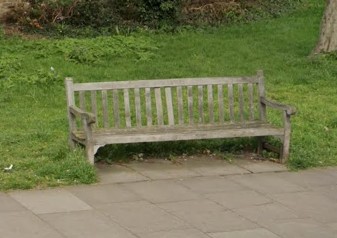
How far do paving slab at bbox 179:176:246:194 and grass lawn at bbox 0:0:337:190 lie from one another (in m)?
0.99

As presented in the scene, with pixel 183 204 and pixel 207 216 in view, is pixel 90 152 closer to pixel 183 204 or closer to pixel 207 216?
pixel 183 204

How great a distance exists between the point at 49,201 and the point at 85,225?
799 millimetres

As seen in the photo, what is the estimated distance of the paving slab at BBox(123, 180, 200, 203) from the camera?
766 cm

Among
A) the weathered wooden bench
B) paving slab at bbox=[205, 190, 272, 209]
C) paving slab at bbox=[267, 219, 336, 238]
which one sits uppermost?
the weathered wooden bench

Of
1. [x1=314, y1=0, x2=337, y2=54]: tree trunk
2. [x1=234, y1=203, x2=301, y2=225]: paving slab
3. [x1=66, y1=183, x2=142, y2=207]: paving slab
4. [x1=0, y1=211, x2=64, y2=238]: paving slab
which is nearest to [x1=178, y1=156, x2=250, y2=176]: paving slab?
[x1=66, y1=183, x2=142, y2=207]: paving slab

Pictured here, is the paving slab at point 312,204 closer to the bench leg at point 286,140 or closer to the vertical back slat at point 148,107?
the bench leg at point 286,140

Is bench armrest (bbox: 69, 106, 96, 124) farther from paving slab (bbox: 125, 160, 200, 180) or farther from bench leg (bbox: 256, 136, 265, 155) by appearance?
bench leg (bbox: 256, 136, 265, 155)

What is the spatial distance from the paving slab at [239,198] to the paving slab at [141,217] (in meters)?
0.66

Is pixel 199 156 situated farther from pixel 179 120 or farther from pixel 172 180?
pixel 172 180

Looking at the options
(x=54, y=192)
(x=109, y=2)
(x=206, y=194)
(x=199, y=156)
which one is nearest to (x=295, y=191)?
(x=206, y=194)

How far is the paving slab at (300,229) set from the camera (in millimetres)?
6680

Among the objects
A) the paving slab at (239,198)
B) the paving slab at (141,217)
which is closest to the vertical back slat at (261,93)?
the paving slab at (239,198)

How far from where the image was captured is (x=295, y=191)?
809cm

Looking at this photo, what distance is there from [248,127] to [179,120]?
0.78m
